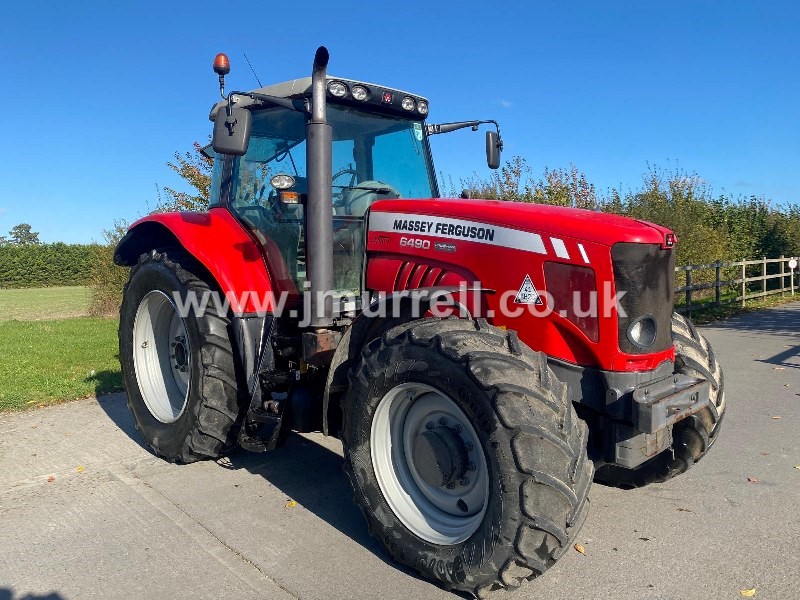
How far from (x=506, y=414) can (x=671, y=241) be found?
1.35 metres

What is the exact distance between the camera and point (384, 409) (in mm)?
3018

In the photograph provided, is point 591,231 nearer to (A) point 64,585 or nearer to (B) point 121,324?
(A) point 64,585

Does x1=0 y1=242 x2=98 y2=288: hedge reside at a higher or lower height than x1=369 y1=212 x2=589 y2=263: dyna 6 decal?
higher

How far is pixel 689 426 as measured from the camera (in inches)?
132

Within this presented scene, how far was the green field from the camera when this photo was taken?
661 centimetres

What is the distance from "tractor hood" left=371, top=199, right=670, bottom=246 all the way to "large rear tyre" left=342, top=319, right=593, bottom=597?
2.01ft

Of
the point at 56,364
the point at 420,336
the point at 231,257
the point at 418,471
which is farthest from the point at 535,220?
the point at 56,364

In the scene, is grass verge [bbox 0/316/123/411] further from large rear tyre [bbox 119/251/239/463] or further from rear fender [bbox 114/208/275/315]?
rear fender [bbox 114/208/275/315]

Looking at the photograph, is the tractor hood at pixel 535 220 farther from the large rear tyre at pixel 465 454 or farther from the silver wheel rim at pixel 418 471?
the silver wheel rim at pixel 418 471

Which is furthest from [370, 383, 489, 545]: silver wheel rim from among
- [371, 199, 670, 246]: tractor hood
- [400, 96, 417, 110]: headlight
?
[400, 96, 417, 110]: headlight

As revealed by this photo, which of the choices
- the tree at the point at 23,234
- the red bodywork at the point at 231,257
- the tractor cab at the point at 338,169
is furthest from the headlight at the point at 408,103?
the tree at the point at 23,234

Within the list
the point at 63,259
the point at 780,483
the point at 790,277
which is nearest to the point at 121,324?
the point at 780,483

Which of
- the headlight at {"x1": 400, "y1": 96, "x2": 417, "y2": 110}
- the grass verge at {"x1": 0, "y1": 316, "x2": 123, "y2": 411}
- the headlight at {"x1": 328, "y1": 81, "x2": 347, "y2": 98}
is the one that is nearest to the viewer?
the headlight at {"x1": 328, "y1": 81, "x2": 347, "y2": 98}

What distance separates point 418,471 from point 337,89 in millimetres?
2254
